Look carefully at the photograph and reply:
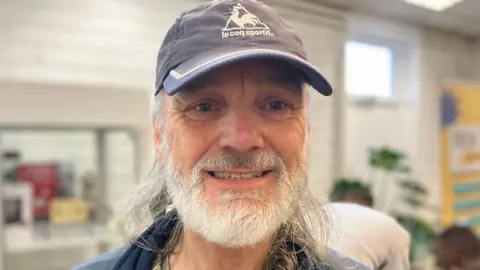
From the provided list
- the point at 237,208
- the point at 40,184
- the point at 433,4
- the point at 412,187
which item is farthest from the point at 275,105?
the point at 412,187

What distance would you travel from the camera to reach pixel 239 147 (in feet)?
2.77

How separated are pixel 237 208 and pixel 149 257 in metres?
0.23

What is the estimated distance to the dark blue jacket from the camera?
974 millimetres

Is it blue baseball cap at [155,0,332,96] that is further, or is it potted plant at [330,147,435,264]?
potted plant at [330,147,435,264]

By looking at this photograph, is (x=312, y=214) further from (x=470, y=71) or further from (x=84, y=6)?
(x=470, y=71)

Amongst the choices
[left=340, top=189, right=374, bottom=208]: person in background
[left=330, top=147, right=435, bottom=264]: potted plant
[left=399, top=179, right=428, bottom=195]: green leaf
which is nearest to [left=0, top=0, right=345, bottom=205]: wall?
[left=340, top=189, right=374, bottom=208]: person in background

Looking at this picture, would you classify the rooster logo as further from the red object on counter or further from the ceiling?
the red object on counter

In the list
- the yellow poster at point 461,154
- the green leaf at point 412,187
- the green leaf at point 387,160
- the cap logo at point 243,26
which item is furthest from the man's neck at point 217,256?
the yellow poster at point 461,154

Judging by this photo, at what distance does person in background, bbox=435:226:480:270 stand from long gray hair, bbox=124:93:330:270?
5.51ft

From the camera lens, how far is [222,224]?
0.87 m

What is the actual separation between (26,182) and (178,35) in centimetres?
166

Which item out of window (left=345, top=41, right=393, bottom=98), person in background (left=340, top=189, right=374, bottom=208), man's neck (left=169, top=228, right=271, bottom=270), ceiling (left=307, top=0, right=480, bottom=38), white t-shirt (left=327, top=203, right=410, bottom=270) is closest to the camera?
man's neck (left=169, top=228, right=271, bottom=270)

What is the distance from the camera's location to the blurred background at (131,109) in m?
1.88

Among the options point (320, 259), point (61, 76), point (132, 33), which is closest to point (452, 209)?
point (132, 33)
